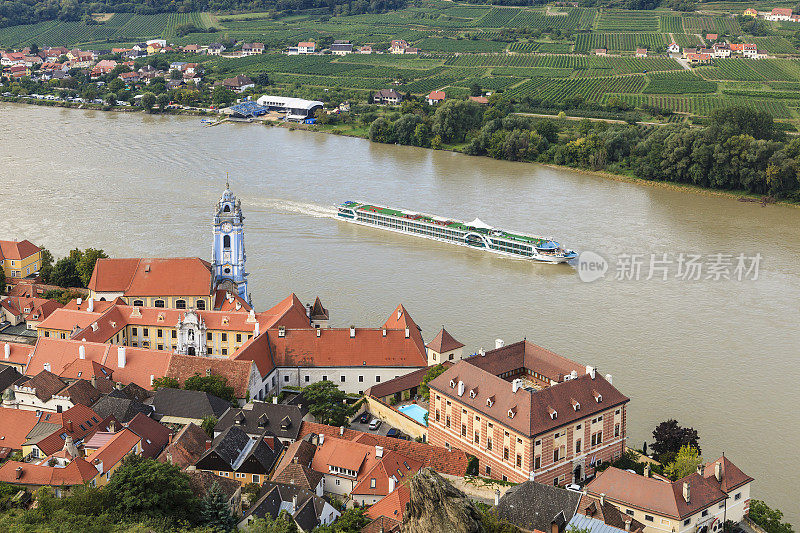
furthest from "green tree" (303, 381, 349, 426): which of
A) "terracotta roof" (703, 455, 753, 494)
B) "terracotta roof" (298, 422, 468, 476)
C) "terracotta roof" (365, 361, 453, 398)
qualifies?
"terracotta roof" (703, 455, 753, 494)

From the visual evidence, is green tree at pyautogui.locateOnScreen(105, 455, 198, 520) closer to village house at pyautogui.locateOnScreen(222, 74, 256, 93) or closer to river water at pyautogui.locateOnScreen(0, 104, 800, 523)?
river water at pyautogui.locateOnScreen(0, 104, 800, 523)

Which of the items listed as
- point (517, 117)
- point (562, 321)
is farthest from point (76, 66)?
point (562, 321)

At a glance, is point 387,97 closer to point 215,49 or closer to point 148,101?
point 148,101

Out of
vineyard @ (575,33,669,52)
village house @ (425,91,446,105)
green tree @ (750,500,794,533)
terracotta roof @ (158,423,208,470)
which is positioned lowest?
green tree @ (750,500,794,533)

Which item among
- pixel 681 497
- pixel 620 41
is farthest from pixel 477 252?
pixel 620 41

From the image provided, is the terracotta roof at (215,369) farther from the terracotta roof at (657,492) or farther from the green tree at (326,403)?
the terracotta roof at (657,492)

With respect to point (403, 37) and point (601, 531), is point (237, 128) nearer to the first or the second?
point (403, 37)
